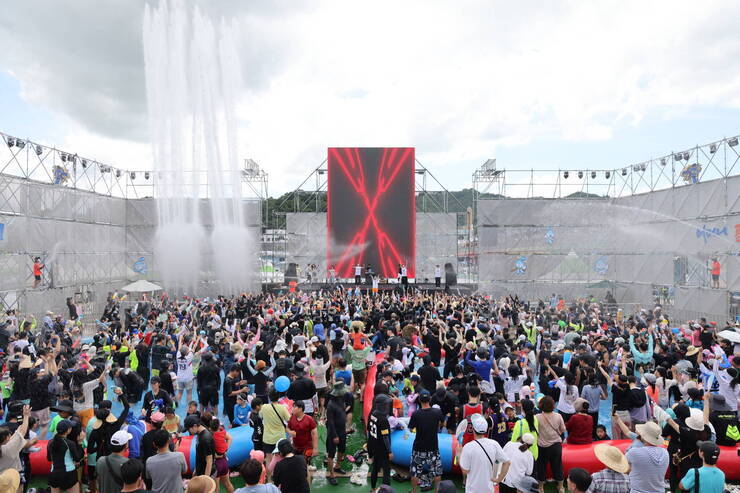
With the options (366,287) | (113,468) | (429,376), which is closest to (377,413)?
(429,376)

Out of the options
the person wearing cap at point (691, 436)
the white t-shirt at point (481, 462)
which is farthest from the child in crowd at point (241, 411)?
the person wearing cap at point (691, 436)

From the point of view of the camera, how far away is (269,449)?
6531mm

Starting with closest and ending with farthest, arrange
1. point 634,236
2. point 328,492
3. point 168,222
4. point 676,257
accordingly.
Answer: point 328,492 → point 676,257 → point 634,236 → point 168,222

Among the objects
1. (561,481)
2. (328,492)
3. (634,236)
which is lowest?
(328,492)

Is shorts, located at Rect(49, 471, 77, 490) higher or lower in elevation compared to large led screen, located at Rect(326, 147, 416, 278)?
lower

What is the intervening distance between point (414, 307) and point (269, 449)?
10.8 meters

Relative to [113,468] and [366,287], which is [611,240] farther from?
[113,468]

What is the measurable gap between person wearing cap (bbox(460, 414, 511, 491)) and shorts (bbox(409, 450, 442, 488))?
0.79m

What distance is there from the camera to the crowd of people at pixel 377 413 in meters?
4.93

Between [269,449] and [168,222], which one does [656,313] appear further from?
[168,222]

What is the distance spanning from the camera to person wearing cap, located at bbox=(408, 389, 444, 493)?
586cm

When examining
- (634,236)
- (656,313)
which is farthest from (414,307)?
(634,236)

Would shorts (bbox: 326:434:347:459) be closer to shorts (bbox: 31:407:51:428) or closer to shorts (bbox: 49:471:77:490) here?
shorts (bbox: 49:471:77:490)

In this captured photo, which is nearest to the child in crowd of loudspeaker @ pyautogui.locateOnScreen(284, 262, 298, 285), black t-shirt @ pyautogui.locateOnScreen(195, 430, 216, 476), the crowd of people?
the crowd of people
